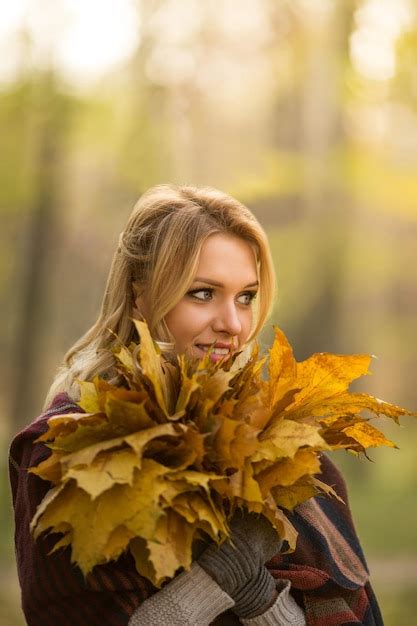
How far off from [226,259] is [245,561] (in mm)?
902

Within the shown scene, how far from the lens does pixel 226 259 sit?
298cm

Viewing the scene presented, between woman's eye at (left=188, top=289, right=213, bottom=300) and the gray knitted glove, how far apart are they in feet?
2.19

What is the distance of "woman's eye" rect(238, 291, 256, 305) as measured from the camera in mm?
3011

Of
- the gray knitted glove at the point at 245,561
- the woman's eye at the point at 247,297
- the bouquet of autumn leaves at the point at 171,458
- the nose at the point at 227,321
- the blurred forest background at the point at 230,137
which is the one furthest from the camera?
the blurred forest background at the point at 230,137

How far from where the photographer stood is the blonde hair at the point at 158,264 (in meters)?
2.94

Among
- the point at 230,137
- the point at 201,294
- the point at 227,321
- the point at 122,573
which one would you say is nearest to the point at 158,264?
the point at 201,294

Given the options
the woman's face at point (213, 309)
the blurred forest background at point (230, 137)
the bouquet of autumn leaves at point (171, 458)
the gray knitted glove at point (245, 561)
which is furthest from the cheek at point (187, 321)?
the blurred forest background at point (230, 137)

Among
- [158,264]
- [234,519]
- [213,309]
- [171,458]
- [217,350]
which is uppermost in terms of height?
[158,264]

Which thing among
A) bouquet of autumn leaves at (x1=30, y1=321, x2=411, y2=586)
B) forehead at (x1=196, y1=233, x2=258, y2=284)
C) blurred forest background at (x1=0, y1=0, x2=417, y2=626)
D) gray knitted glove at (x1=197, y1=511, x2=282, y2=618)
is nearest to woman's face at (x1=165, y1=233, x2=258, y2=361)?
forehead at (x1=196, y1=233, x2=258, y2=284)

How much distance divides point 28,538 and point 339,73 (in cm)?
881

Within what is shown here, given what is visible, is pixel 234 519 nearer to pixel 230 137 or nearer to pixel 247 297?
pixel 247 297

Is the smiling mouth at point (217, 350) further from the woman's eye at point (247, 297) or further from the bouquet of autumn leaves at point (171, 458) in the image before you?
the bouquet of autumn leaves at point (171, 458)

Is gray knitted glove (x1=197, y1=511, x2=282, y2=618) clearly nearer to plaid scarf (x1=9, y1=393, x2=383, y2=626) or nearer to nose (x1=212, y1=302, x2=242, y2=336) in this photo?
plaid scarf (x1=9, y1=393, x2=383, y2=626)

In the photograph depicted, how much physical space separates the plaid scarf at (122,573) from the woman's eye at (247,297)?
583mm
